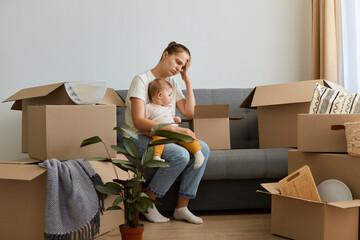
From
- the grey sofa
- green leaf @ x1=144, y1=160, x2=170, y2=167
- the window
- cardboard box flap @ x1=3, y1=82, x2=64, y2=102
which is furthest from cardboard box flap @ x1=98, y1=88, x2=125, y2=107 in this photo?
the window

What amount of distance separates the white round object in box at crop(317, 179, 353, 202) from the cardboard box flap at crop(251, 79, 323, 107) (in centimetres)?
76

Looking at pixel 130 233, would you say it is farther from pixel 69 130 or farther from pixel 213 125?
pixel 213 125

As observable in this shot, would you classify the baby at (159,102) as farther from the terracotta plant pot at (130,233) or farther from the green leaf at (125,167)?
the terracotta plant pot at (130,233)

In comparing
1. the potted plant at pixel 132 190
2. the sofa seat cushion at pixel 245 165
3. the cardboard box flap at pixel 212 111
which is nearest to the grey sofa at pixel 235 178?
the sofa seat cushion at pixel 245 165

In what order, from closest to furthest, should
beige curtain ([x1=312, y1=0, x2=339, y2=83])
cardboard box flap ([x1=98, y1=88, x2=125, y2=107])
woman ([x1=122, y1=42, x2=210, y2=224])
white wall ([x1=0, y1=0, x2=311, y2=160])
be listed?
woman ([x1=122, y1=42, x2=210, y2=224])
cardboard box flap ([x1=98, y1=88, x2=125, y2=107])
beige curtain ([x1=312, y1=0, x2=339, y2=83])
white wall ([x1=0, y1=0, x2=311, y2=160])

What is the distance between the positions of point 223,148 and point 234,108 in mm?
467

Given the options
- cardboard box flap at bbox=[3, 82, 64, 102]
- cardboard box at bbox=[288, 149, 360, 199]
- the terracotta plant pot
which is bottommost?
the terracotta plant pot

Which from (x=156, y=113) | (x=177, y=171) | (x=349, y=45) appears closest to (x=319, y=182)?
(x=177, y=171)

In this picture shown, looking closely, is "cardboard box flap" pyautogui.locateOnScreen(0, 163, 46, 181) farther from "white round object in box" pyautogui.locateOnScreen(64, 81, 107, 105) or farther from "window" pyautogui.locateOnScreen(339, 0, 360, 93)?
"window" pyautogui.locateOnScreen(339, 0, 360, 93)

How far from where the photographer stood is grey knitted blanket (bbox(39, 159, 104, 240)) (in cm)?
188

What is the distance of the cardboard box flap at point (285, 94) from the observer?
2730 mm

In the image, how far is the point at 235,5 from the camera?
362 centimetres

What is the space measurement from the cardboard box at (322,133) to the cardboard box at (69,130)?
0.90 meters

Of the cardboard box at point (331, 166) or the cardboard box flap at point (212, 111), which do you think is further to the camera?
the cardboard box flap at point (212, 111)
